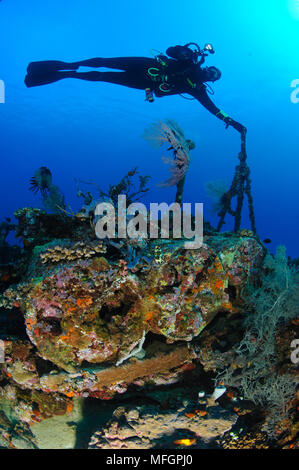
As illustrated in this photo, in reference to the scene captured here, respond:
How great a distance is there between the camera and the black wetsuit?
8680 mm

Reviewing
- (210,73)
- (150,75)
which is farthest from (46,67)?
(210,73)

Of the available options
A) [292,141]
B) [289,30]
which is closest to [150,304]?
[289,30]

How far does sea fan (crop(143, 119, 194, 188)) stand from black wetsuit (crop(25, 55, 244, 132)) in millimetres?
2467

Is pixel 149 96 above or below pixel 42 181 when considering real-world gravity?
above

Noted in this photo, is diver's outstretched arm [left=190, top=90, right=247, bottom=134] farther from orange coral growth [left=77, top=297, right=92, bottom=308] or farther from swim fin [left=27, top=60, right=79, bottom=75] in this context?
orange coral growth [left=77, top=297, right=92, bottom=308]

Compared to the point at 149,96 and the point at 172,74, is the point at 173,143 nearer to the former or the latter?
the point at 149,96

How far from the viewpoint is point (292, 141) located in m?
Answer: 88.2

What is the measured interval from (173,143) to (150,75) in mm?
4737

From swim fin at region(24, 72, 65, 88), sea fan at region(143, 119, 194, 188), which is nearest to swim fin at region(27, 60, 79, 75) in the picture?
swim fin at region(24, 72, 65, 88)

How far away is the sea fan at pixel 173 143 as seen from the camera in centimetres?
577

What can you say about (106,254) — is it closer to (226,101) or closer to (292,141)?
(226,101)

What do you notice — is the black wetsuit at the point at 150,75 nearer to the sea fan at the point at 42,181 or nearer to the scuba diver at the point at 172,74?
the scuba diver at the point at 172,74

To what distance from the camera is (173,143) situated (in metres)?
5.80
